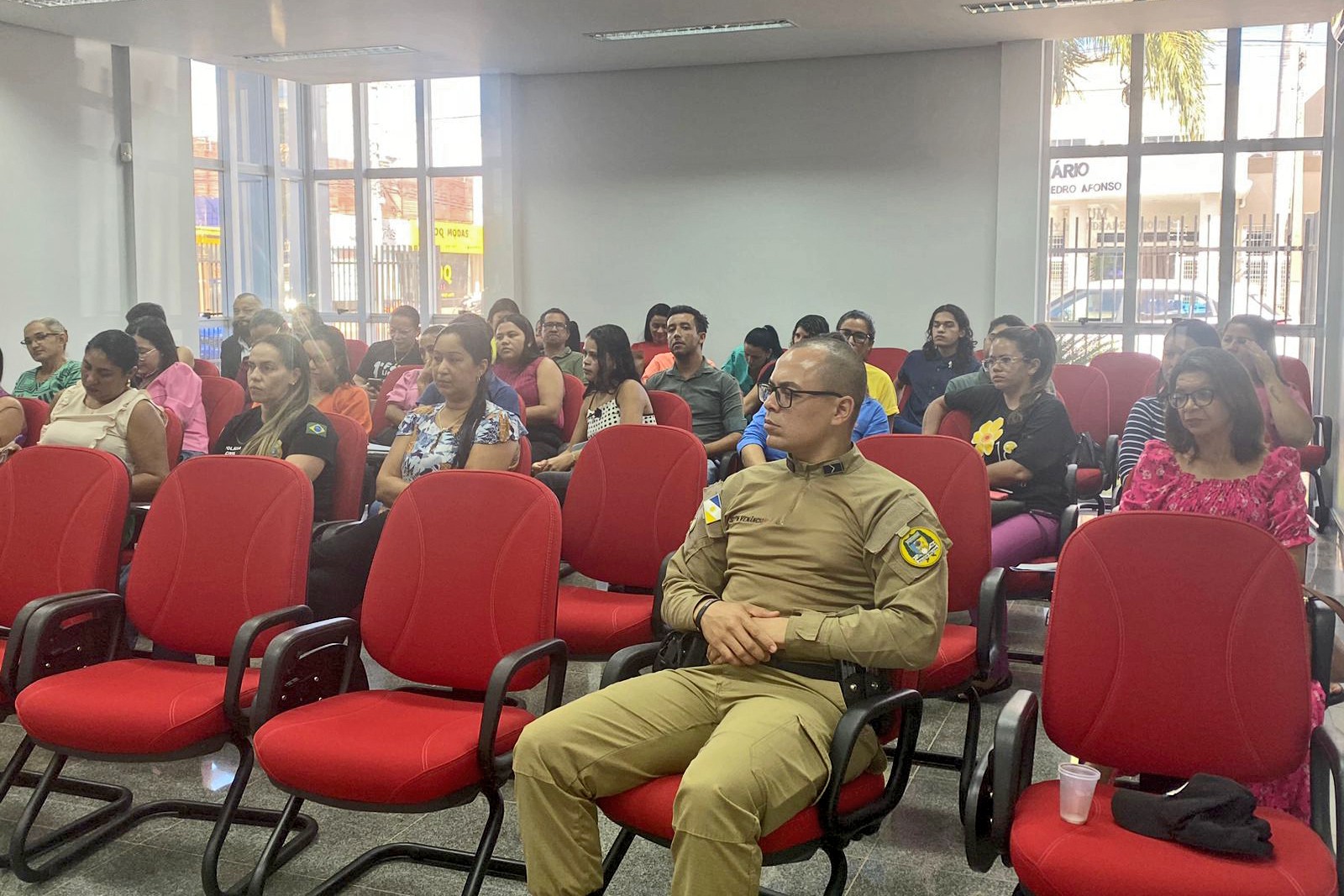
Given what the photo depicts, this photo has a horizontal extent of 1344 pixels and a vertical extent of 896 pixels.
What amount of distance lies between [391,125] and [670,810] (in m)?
11.3

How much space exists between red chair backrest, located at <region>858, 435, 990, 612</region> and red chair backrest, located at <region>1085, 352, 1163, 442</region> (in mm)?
3918

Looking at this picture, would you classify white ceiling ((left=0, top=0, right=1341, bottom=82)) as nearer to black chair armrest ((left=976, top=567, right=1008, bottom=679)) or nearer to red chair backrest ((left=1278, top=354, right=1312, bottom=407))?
red chair backrest ((left=1278, top=354, right=1312, bottom=407))

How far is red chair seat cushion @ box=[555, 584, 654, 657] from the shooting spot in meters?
3.29

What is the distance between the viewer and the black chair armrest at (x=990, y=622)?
300cm

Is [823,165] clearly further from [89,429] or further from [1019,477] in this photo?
[89,429]

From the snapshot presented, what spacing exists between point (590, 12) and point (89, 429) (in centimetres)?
545

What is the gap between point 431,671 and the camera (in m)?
2.79

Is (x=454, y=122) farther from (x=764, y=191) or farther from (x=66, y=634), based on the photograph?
(x=66, y=634)

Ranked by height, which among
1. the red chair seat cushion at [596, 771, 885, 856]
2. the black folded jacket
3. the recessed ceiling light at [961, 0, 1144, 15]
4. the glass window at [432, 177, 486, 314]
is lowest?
the red chair seat cushion at [596, 771, 885, 856]

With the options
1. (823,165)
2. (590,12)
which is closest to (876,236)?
(823,165)

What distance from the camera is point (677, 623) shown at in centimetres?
260

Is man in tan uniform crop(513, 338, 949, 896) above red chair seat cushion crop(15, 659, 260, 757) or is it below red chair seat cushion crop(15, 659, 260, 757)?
above

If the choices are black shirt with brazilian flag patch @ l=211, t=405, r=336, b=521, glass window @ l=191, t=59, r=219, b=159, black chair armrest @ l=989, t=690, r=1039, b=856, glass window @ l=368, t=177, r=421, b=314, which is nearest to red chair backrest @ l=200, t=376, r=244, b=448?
black shirt with brazilian flag patch @ l=211, t=405, r=336, b=521

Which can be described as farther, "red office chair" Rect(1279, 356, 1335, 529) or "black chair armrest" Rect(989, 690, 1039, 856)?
"red office chair" Rect(1279, 356, 1335, 529)
